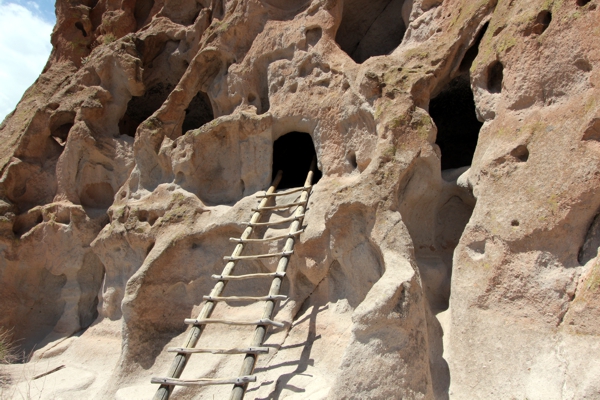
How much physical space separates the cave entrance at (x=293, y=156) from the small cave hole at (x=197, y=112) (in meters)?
1.64

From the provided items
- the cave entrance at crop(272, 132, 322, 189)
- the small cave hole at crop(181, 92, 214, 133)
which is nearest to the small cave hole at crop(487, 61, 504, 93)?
the cave entrance at crop(272, 132, 322, 189)

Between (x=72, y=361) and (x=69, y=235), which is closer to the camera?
(x=72, y=361)

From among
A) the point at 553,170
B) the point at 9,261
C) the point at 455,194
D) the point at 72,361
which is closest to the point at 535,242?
the point at 553,170

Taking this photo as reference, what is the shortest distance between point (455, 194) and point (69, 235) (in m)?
4.51

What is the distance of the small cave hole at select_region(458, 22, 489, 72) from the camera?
4113mm

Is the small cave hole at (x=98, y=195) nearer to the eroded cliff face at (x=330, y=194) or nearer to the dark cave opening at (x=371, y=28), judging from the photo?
the eroded cliff face at (x=330, y=194)

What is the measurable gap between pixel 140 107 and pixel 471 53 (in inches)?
201

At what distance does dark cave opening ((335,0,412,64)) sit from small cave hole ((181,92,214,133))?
6.88 ft

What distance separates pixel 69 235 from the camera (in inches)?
241

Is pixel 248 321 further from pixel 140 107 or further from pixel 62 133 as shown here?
pixel 140 107

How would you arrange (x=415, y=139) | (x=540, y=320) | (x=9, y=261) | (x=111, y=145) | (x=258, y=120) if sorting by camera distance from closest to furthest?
(x=540, y=320) < (x=415, y=139) < (x=258, y=120) < (x=9, y=261) < (x=111, y=145)

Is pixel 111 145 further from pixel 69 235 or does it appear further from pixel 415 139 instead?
pixel 415 139

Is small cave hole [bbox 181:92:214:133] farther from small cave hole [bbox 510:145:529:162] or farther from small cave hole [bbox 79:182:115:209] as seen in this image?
small cave hole [bbox 510:145:529:162]

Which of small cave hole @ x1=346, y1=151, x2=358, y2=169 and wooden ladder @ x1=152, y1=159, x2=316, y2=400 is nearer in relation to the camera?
wooden ladder @ x1=152, y1=159, x2=316, y2=400
